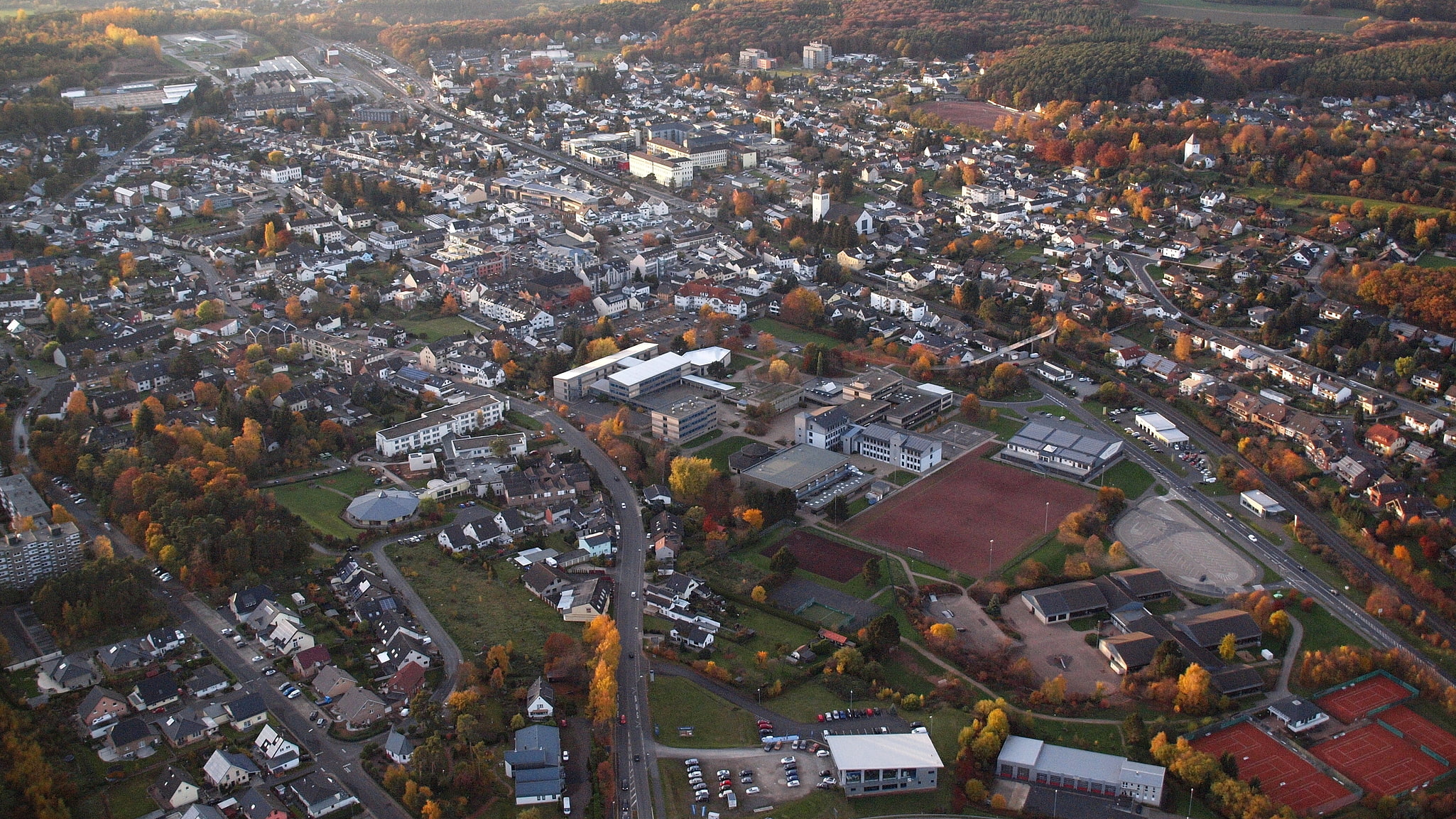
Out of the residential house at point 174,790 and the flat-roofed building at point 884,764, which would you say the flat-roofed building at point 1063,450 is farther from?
the residential house at point 174,790

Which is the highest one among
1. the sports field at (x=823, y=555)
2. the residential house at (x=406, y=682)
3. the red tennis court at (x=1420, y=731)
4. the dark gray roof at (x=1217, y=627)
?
the residential house at (x=406, y=682)

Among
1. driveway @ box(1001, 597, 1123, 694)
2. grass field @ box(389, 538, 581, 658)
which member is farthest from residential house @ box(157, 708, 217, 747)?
driveway @ box(1001, 597, 1123, 694)

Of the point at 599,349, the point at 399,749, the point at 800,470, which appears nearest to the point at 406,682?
the point at 399,749

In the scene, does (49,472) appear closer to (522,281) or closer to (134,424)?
(134,424)

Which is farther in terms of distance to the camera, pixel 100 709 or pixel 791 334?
pixel 791 334

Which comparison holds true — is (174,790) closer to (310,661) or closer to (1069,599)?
(310,661)

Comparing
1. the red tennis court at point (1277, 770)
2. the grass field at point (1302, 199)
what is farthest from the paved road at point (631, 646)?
the grass field at point (1302, 199)

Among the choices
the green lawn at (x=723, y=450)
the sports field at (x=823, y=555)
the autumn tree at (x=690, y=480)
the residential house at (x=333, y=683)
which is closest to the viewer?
the residential house at (x=333, y=683)
